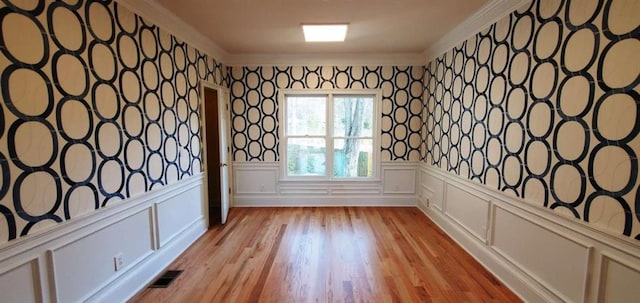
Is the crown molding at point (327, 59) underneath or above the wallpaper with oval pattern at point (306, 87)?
above

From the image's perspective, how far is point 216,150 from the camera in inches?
186

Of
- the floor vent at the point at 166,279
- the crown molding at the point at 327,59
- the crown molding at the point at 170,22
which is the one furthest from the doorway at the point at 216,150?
the floor vent at the point at 166,279

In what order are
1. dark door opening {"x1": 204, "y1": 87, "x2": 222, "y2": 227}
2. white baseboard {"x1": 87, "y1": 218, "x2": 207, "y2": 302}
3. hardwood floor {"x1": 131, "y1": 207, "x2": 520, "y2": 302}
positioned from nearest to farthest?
white baseboard {"x1": 87, "y1": 218, "x2": 207, "y2": 302}, hardwood floor {"x1": 131, "y1": 207, "x2": 520, "y2": 302}, dark door opening {"x1": 204, "y1": 87, "x2": 222, "y2": 227}

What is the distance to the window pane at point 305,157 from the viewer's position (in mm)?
4965

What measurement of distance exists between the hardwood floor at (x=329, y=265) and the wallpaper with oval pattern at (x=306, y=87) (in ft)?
4.37

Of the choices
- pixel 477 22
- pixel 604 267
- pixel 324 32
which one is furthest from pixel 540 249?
pixel 324 32

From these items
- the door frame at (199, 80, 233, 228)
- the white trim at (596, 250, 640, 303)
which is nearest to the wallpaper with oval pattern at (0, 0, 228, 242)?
the door frame at (199, 80, 233, 228)

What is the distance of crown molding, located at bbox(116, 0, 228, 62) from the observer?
249 centimetres

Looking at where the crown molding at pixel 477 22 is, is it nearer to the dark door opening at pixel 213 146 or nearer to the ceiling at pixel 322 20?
the ceiling at pixel 322 20

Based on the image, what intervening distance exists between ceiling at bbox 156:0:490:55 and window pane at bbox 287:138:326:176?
1547 millimetres

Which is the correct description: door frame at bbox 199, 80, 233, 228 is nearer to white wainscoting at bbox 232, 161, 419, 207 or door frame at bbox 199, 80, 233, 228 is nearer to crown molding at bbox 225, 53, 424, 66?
white wainscoting at bbox 232, 161, 419, 207

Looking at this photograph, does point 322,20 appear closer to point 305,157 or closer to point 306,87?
point 306,87

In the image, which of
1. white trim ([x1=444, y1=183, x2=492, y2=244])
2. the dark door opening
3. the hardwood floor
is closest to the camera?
the hardwood floor

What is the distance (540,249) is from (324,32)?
2965mm
